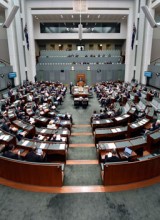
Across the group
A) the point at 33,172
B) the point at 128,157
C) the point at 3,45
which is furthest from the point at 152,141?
the point at 3,45

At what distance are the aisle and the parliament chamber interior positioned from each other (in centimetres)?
4

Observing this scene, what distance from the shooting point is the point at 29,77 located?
2930 cm

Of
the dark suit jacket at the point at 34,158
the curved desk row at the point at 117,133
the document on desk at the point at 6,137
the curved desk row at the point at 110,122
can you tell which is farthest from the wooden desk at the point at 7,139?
the curved desk row at the point at 110,122

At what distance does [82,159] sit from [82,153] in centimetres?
57

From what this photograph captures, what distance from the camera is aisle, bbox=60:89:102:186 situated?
658 centimetres

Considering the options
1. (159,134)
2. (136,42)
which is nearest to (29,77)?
(136,42)

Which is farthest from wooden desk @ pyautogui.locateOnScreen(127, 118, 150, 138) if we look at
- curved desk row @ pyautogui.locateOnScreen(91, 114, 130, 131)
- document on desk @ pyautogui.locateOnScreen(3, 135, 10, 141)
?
document on desk @ pyautogui.locateOnScreen(3, 135, 10, 141)

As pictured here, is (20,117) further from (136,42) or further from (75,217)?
(136,42)

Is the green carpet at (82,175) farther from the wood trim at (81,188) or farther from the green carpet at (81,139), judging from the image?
the green carpet at (81,139)

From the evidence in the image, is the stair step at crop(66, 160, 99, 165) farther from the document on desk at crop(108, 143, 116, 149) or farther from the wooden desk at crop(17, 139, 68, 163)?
the document on desk at crop(108, 143, 116, 149)

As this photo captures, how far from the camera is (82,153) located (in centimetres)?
866

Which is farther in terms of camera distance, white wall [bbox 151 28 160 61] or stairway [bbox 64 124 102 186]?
white wall [bbox 151 28 160 61]

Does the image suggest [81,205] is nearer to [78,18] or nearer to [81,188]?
[81,188]

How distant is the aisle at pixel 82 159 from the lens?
21.6 ft
